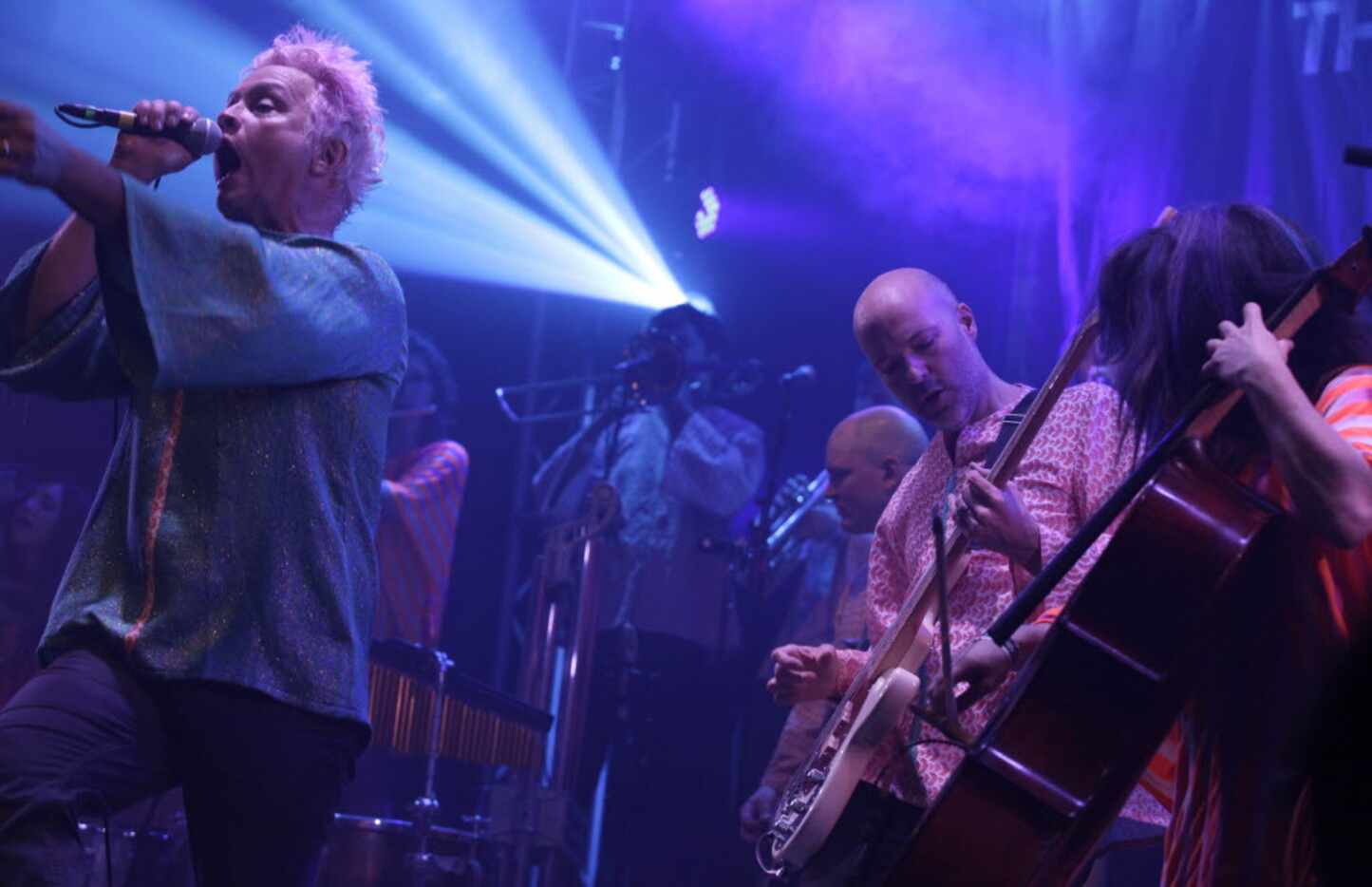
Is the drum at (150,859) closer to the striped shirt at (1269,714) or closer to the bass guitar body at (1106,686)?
the bass guitar body at (1106,686)

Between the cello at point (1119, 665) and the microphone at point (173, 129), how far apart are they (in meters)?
1.72

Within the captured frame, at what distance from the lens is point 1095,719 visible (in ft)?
6.44

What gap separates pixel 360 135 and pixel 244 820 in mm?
1399

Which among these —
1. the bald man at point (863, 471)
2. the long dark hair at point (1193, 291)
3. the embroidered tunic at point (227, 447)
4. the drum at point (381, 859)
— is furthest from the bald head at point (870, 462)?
the embroidered tunic at point (227, 447)

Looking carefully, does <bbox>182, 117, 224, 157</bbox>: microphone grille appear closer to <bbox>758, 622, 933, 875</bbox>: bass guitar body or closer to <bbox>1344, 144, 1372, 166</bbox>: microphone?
<bbox>758, 622, 933, 875</bbox>: bass guitar body

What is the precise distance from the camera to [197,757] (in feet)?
7.02

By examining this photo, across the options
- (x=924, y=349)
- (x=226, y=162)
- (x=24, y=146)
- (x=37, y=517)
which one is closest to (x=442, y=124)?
(x=37, y=517)

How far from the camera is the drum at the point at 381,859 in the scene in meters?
4.74

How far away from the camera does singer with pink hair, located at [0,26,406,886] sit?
2.02 m

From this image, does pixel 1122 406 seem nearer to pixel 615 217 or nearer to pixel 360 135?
pixel 360 135

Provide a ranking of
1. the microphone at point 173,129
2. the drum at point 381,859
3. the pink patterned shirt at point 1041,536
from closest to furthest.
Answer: the microphone at point 173,129, the pink patterned shirt at point 1041,536, the drum at point 381,859

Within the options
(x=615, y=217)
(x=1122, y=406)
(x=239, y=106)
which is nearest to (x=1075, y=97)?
(x=615, y=217)

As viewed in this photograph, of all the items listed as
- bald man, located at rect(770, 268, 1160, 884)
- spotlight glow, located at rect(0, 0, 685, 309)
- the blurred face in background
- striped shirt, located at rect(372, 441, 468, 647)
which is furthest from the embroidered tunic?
spotlight glow, located at rect(0, 0, 685, 309)

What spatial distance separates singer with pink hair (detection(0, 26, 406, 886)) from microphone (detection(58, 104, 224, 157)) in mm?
14
